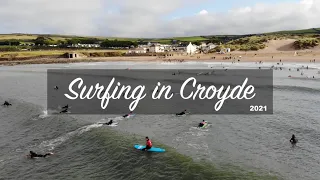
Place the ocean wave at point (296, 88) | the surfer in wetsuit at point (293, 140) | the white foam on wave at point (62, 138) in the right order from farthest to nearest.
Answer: the ocean wave at point (296, 88) < the white foam on wave at point (62, 138) < the surfer in wetsuit at point (293, 140)

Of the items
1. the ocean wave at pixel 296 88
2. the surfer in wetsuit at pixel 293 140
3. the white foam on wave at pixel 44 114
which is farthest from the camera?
the ocean wave at pixel 296 88

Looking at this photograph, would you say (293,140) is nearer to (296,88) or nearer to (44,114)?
(44,114)

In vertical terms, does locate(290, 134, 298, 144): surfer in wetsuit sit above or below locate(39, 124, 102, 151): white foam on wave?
above

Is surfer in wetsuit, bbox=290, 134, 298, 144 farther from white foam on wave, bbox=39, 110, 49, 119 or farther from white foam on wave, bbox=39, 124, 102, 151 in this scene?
white foam on wave, bbox=39, 110, 49, 119

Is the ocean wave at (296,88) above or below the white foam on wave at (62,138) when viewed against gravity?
above

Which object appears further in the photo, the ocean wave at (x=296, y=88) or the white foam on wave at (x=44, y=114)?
the ocean wave at (x=296, y=88)

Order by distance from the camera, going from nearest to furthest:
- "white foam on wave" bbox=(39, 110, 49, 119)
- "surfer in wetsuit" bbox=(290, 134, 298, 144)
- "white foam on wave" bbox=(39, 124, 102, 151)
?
"surfer in wetsuit" bbox=(290, 134, 298, 144) < "white foam on wave" bbox=(39, 124, 102, 151) < "white foam on wave" bbox=(39, 110, 49, 119)

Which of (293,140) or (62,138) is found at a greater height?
(293,140)

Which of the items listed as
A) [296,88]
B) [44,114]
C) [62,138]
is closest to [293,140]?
[62,138]

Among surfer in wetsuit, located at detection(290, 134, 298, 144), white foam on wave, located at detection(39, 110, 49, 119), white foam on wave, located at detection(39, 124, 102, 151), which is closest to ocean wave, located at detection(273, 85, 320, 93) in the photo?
surfer in wetsuit, located at detection(290, 134, 298, 144)

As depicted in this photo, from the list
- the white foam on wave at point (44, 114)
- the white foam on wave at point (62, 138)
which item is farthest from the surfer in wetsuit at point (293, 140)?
the white foam on wave at point (44, 114)

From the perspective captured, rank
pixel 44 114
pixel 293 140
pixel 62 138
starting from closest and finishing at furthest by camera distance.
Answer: pixel 293 140 < pixel 62 138 < pixel 44 114

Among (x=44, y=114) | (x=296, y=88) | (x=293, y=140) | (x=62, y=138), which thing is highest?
(x=296, y=88)

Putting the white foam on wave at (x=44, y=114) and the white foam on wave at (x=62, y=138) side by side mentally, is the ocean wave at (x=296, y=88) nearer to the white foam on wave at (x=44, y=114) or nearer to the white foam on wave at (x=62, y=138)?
the white foam on wave at (x=62, y=138)
